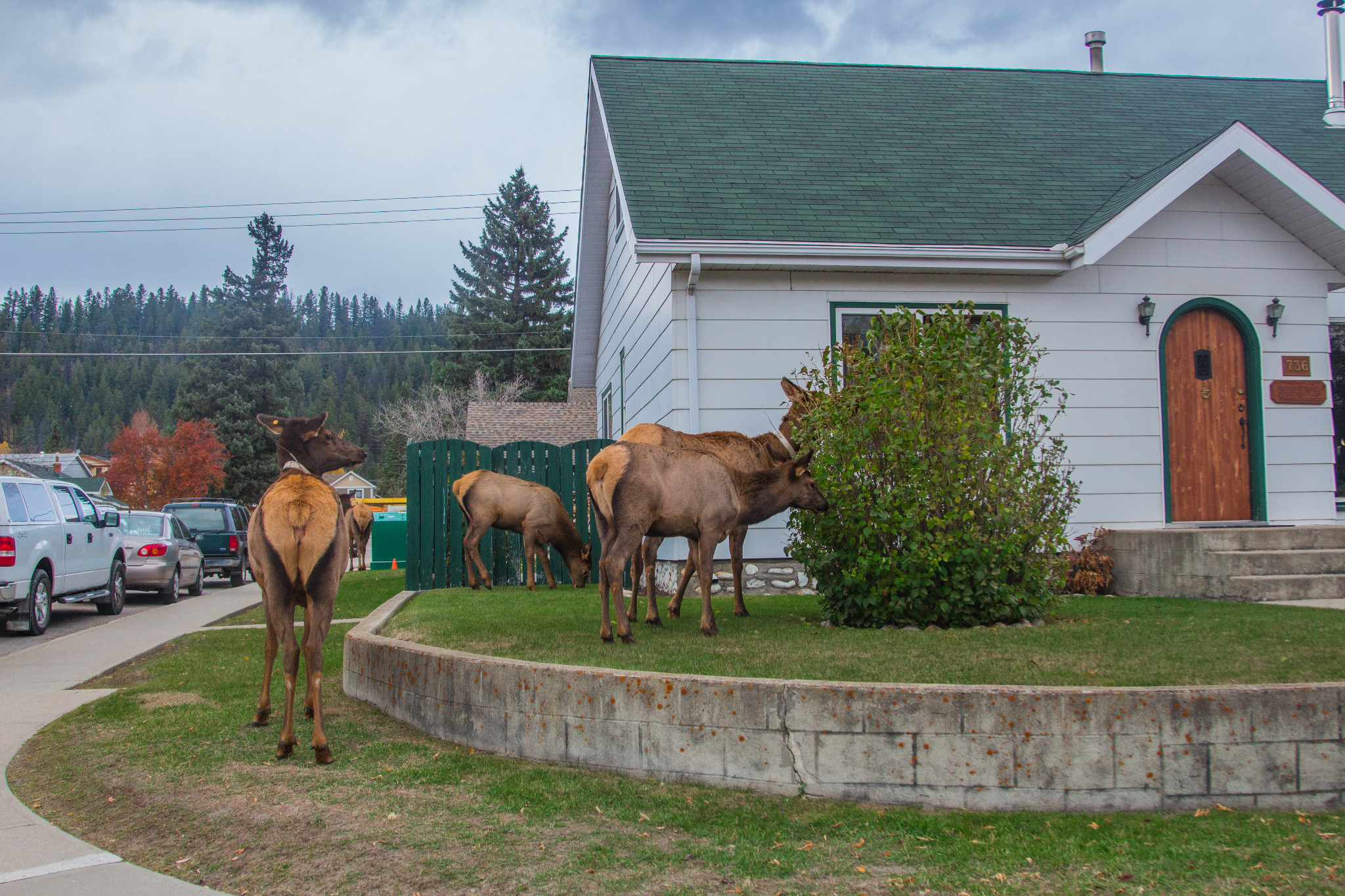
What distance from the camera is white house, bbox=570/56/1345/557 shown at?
11227 mm

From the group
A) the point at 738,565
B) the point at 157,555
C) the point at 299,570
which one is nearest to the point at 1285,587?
the point at 738,565

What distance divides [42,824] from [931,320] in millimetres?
6793

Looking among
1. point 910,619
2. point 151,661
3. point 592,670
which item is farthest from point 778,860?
point 151,661

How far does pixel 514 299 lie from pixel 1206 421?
49.4 metres

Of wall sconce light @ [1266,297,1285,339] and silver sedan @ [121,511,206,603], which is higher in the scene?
wall sconce light @ [1266,297,1285,339]

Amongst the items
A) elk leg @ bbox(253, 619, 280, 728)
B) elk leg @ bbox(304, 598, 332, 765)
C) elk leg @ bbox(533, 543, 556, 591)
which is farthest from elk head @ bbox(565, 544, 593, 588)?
elk leg @ bbox(304, 598, 332, 765)

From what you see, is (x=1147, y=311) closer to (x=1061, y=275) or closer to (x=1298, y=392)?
(x=1061, y=275)

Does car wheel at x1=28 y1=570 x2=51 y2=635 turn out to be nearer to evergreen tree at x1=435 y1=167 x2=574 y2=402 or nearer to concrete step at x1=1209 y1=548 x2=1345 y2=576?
concrete step at x1=1209 y1=548 x2=1345 y2=576

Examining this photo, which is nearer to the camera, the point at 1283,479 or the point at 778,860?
the point at 778,860

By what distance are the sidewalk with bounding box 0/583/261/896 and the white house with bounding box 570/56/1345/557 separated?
6394 mm

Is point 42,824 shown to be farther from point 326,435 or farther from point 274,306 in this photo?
point 274,306

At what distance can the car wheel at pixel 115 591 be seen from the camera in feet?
51.0

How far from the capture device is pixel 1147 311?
11820 mm

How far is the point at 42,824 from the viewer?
455 centimetres
